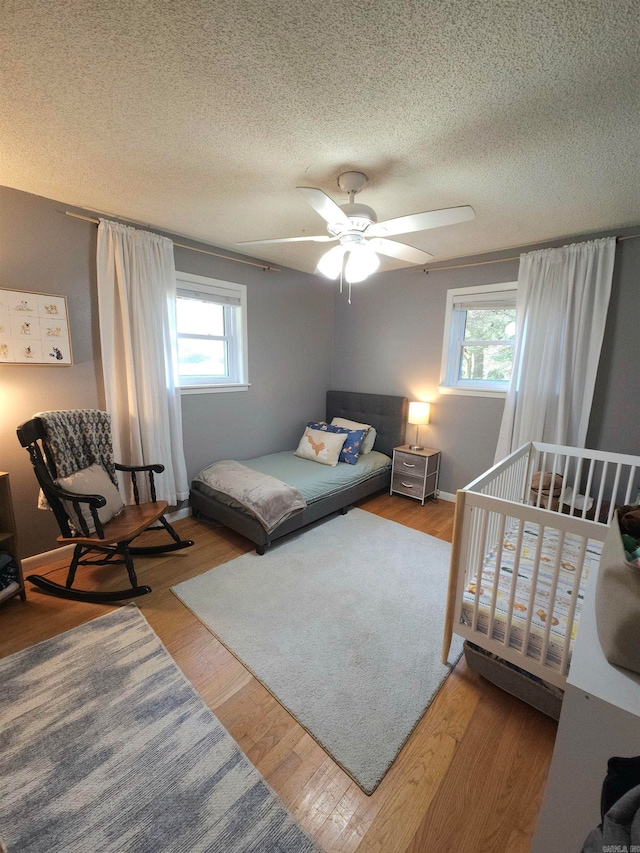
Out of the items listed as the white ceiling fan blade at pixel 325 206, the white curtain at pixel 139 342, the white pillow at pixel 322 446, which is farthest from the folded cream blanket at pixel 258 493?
the white ceiling fan blade at pixel 325 206

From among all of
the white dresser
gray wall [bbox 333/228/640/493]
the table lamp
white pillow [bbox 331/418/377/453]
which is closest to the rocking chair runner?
the white dresser

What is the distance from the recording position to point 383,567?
2455 millimetres

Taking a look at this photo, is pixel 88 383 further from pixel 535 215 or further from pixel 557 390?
pixel 557 390

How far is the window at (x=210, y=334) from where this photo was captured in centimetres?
309

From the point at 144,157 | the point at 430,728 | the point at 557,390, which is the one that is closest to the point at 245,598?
the point at 430,728

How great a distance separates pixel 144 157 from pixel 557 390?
324 cm

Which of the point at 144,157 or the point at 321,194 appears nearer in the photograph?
the point at 321,194

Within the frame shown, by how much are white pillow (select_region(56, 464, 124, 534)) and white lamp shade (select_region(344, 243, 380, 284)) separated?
6.83 ft

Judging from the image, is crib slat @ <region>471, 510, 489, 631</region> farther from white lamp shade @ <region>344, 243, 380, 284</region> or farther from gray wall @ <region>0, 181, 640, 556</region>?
gray wall @ <region>0, 181, 640, 556</region>

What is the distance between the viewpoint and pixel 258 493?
2.60 m

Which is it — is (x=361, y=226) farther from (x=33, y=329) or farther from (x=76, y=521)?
(x=76, y=521)

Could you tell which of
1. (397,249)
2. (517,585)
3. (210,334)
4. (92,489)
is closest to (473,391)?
(397,249)

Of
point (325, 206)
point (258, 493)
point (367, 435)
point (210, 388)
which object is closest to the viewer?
point (325, 206)

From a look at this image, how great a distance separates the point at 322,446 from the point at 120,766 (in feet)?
8.87
